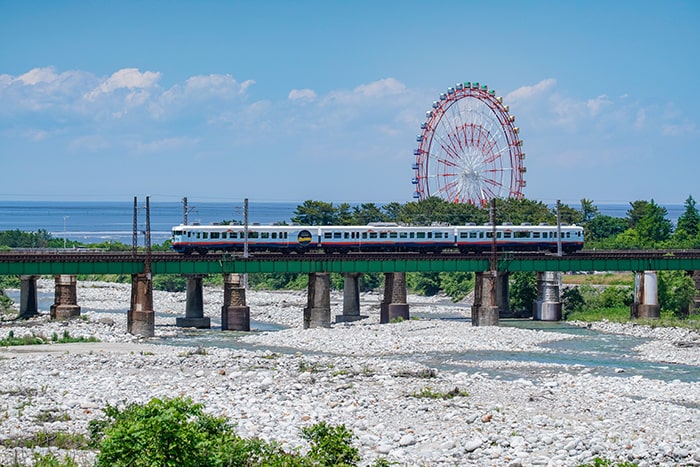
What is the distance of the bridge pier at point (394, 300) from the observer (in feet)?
257

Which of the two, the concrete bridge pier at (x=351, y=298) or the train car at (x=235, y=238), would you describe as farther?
the concrete bridge pier at (x=351, y=298)

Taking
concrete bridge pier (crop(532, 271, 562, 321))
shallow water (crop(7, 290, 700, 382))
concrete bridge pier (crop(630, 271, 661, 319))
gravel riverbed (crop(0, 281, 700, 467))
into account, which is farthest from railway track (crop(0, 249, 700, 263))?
gravel riverbed (crop(0, 281, 700, 467))

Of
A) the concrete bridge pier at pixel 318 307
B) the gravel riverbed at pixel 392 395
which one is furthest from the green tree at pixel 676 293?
the concrete bridge pier at pixel 318 307

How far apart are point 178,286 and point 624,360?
241 feet

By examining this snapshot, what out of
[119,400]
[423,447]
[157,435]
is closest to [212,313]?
[119,400]

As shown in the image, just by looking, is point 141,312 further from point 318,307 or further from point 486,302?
point 486,302

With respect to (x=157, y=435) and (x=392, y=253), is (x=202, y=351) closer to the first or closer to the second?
(x=157, y=435)

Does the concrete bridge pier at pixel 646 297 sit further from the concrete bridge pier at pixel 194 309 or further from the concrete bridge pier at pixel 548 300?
the concrete bridge pier at pixel 194 309

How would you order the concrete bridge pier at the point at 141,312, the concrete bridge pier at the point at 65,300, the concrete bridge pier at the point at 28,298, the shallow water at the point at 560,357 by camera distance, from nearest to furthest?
the shallow water at the point at 560,357 → the concrete bridge pier at the point at 141,312 → the concrete bridge pier at the point at 65,300 → the concrete bridge pier at the point at 28,298

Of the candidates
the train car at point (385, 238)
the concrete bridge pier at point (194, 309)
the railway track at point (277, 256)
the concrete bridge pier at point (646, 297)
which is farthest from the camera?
the train car at point (385, 238)

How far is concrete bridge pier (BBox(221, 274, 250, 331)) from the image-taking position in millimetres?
72938

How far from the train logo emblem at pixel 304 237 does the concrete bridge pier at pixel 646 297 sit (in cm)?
2426

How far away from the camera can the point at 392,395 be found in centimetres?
4047

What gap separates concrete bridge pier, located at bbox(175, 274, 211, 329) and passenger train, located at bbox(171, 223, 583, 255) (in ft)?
9.23
